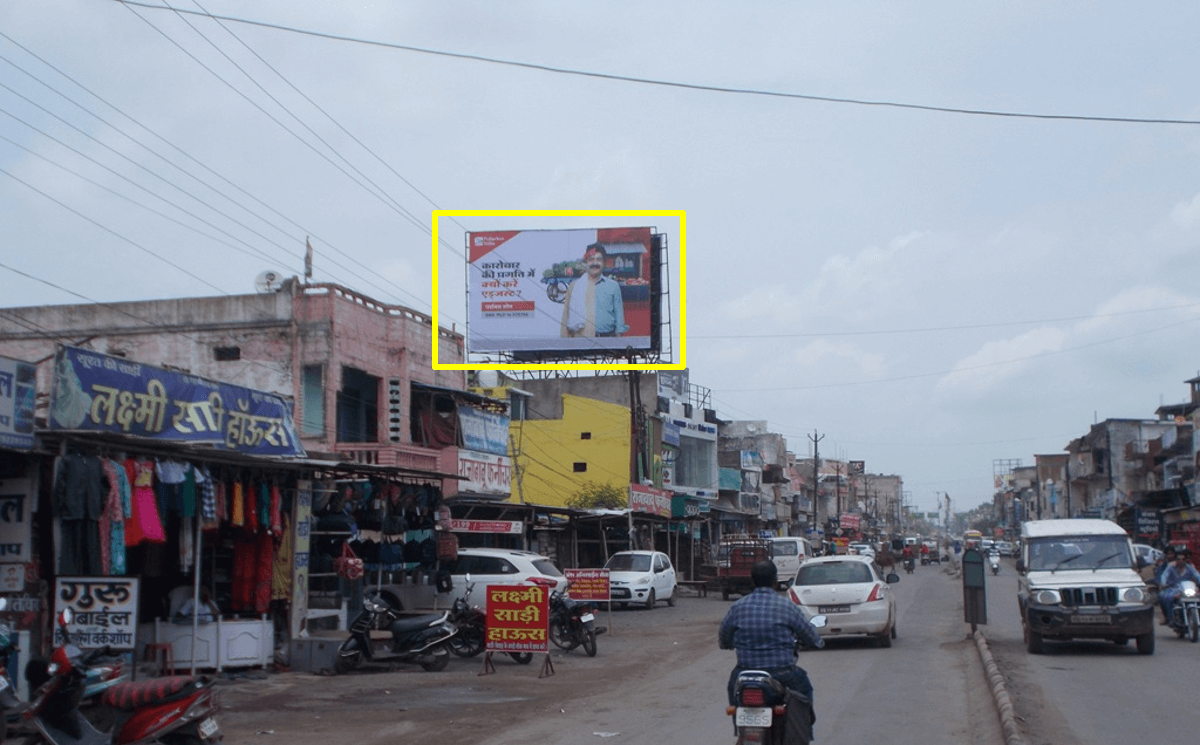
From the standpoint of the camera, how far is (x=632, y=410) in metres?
→ 45.0

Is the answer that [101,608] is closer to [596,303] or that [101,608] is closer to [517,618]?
[517,618]

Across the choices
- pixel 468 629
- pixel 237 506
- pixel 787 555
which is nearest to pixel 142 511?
pixel 237 506

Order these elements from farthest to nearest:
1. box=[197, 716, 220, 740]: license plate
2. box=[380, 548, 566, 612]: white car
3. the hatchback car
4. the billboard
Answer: the billboard < box=[380, 548, 566, 612]: white car < the hatchback car < box=[197, 716, 220, 740]: license plate

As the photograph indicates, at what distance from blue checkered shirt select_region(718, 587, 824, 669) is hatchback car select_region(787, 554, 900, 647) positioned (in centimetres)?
1161

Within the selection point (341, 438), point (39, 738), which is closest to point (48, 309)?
point (341, 438)

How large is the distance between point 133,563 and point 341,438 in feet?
35.8

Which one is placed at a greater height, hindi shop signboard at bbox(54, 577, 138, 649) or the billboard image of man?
the billboard image of man

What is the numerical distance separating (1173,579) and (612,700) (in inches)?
506

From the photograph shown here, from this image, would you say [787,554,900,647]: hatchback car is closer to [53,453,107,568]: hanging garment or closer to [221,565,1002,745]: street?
[221,565,1002,745]: street

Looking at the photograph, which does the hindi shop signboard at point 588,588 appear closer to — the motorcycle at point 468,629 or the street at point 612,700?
the street at point 612,700

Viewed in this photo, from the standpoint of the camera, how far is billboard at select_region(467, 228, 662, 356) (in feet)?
160

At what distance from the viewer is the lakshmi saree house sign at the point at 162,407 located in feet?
44.5

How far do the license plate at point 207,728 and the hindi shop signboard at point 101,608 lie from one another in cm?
361

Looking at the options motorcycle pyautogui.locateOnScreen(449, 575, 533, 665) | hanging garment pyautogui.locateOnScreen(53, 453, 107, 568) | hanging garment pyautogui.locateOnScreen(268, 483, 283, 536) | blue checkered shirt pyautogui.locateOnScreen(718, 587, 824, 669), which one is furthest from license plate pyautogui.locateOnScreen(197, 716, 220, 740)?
motorcycle pyautogui.locateOnScreen(449, 575, 533, 665)
